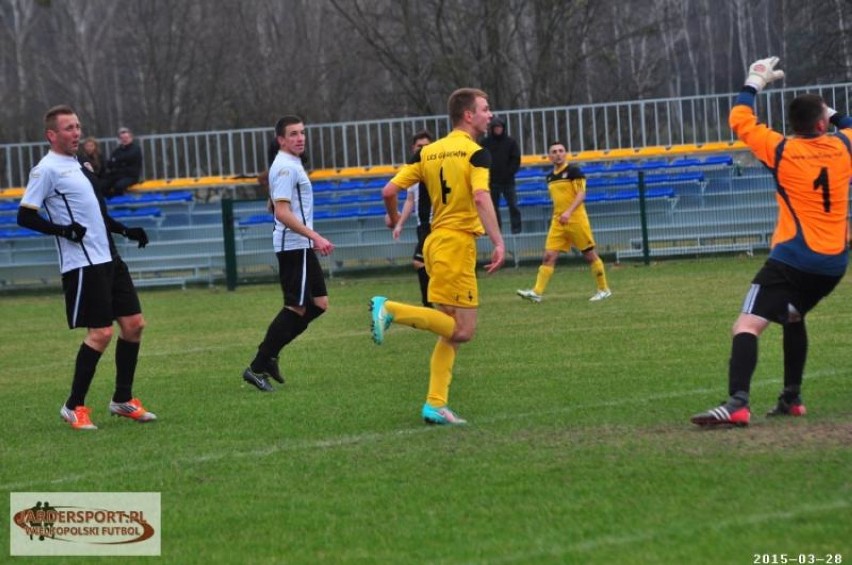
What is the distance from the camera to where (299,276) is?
11008 millimetres

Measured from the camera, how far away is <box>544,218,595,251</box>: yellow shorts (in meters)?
18.1

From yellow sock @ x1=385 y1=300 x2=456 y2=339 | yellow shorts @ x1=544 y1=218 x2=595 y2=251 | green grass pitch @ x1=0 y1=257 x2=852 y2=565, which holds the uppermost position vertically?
yellow shorts @ x1=544 y1=218 x2=595 y2=251

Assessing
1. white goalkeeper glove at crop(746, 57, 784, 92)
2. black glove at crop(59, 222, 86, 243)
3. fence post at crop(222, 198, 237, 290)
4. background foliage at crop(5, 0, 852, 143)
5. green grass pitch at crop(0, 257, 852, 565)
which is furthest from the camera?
background foliage at crop(5, 0, 852, 143)

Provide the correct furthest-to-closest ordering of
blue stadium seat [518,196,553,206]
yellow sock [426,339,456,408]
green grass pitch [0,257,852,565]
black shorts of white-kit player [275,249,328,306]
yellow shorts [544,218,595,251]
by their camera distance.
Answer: blue stadium seat [518,196,553,206] → yellow shorts [544,218,595,251] → black shorts of white-kit player [275,249,328,306] → yellow sock [426,339,456,408] → green grass pitch [0,257,852,565]

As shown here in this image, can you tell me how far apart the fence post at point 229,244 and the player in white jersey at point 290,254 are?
12786 mm

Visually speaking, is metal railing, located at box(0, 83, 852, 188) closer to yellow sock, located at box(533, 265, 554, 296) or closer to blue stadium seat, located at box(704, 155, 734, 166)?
blue stadium seat, located at box(704, 155, 734, 166)

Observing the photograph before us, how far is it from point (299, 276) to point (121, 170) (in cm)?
1575

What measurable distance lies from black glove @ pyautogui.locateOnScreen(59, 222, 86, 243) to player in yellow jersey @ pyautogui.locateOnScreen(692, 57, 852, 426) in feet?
13.0

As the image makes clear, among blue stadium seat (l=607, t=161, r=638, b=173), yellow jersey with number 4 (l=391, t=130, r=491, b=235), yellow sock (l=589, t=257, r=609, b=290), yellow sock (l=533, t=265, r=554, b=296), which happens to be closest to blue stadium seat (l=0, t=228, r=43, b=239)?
blue stadium seat (l=607, t=161, r=638, b=173)

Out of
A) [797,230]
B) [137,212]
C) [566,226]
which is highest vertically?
[137,212]

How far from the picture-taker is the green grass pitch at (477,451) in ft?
18.9

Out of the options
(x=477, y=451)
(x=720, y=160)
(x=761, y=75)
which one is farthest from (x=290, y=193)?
(x=720, y=160)

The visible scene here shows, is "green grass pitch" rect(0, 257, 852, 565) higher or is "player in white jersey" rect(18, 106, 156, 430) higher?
"player in white jersey" rect(18, 106, 156, 430)

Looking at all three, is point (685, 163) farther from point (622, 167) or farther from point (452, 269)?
point (452, 269)
